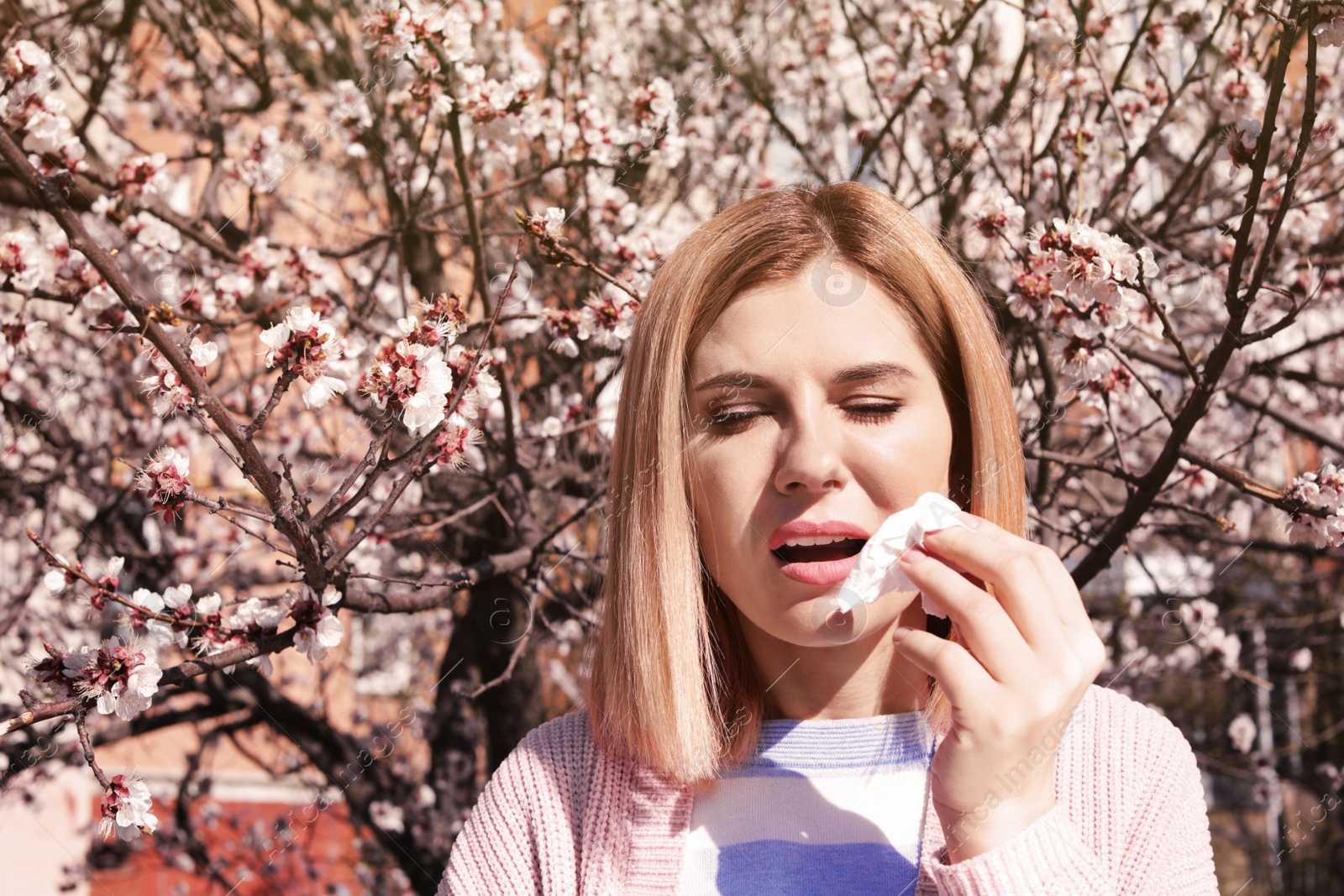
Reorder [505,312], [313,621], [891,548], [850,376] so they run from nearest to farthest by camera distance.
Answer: [891,548] < [850,376] < [313,621] < [505,312]

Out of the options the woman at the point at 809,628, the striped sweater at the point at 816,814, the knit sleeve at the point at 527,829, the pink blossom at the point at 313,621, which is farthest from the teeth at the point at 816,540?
the pink blossom at the point at 313,621

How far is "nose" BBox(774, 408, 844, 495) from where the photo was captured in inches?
50.7

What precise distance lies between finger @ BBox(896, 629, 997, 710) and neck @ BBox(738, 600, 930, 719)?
289mm

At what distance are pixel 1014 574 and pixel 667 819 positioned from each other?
591mm

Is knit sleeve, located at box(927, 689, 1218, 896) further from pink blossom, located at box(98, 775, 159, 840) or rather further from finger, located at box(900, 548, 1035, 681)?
pink blossom, located at box(98, 775, 159, 840)

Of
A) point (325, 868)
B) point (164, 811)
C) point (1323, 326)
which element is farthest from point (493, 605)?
point (1323, 326)

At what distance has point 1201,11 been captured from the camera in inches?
107

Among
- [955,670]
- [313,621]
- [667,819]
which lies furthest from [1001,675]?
[313,621]

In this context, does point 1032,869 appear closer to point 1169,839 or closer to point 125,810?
point 1169,839

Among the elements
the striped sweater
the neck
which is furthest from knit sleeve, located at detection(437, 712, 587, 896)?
the neck

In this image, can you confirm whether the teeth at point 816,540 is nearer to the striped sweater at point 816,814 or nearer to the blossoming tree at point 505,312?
the striped sweater at point 816,814

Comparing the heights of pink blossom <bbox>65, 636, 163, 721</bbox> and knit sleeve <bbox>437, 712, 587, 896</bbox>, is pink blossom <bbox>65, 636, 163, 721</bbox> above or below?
above

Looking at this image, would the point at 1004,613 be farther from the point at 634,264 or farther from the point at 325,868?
the point at 325,868

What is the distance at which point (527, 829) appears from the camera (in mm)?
1451
